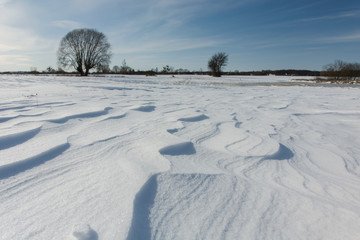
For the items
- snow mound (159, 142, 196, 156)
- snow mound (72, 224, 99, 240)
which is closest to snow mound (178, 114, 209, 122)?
snow mound (159, 142, 196, 156)

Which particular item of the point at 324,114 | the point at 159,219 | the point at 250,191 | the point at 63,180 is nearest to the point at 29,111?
the point at 63,180

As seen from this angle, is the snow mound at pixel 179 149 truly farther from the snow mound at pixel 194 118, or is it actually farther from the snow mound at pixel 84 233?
the snow mound at pixel 194 118

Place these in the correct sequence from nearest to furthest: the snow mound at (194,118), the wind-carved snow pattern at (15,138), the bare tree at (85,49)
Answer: the wind-carved snow pattern at (15,138), the snow mound at (194,118), the bare tree at (85,49)

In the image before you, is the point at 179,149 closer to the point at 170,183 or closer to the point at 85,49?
the point at 170,183

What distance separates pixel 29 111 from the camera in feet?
8.85

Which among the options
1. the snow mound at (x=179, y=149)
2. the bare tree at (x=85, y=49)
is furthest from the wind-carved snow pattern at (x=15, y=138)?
the bare tree at (x=85, y=49)

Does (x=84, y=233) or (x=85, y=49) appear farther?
(x=85, y=49)

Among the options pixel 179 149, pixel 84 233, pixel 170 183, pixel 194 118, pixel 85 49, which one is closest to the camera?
pixel 84 233

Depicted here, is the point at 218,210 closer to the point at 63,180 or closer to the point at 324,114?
the point at 63,180

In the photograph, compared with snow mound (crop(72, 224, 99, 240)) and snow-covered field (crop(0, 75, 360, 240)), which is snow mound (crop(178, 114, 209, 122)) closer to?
snow-covered field (crop(0, 75, 360, 240))

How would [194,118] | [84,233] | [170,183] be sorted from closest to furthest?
1. [84,233]
2. [170,183]
3. [194,118]

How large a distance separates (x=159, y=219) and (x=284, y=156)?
1239mm

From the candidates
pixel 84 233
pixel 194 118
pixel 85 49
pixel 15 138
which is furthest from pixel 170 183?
pixel 85 49

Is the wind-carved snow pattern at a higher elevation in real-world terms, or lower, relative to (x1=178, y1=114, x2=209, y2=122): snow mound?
higher
